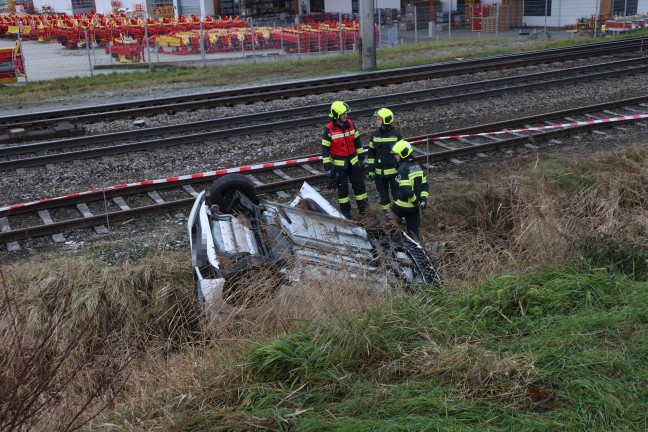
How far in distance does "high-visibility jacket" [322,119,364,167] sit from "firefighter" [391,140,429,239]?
3.85ft

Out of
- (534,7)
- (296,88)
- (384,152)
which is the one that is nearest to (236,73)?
(296,88)

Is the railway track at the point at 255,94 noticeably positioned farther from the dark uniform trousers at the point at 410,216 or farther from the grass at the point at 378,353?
the dark uniform trousers at the point at 410,216

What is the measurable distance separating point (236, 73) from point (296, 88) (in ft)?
20.0

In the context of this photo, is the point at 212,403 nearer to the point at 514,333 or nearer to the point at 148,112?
the point at 514,333

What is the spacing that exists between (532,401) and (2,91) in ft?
70.9

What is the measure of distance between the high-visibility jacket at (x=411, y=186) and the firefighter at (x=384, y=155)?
851 mm

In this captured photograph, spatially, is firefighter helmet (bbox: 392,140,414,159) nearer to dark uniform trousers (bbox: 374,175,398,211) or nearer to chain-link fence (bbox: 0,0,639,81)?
dark uniform trousers (bbox: 374,175,398,211)

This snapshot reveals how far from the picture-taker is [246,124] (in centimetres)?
1438

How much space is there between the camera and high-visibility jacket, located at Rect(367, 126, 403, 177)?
9047mm

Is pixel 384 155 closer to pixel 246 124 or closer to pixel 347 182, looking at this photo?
pixel 347 182

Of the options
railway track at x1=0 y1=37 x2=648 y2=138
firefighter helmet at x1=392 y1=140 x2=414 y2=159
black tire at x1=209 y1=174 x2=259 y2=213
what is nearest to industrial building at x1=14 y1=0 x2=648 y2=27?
railway track at x1=0 y1=37 x2=648 y2=138

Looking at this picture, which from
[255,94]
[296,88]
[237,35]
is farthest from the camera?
[237,35]

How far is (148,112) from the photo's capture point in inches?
610

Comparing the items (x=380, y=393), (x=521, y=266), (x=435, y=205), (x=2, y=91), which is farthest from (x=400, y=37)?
(x=380, y=393)
